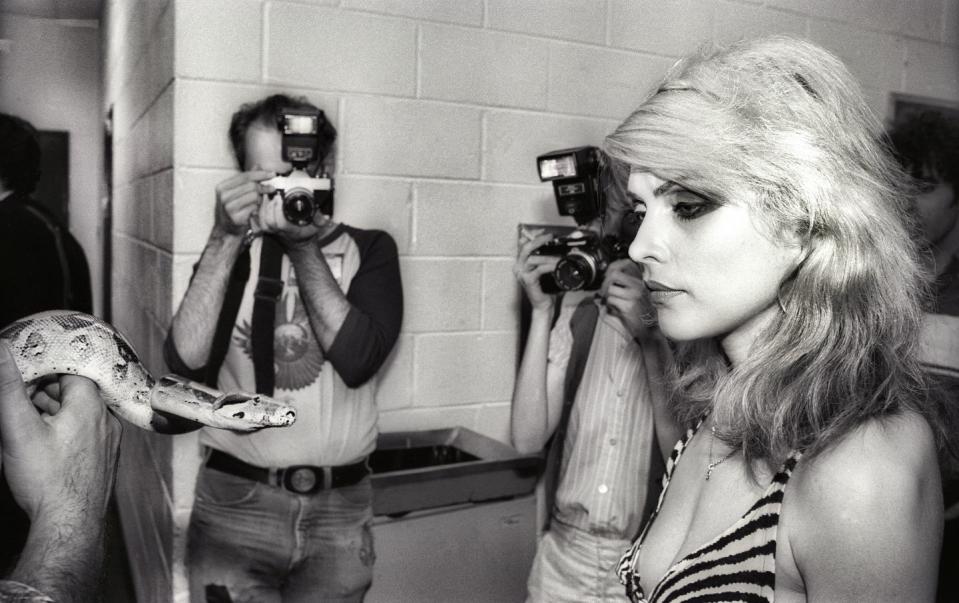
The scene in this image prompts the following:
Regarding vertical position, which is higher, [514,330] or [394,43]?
[394,43]

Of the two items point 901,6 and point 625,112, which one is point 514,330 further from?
point 901,6

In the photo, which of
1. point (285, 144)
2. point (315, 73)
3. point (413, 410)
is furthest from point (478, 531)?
point (315, 73)

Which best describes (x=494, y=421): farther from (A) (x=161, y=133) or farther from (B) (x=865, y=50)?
(B) (x=865, y=50)

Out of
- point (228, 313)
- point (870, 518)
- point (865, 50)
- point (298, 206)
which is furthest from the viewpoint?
point (865, 50)

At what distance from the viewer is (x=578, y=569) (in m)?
1.40

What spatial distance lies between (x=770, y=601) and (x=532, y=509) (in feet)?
3.30

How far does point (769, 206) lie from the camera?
0.80 metres

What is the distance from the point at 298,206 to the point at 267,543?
0.65m

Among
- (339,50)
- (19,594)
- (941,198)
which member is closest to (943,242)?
(941,198)

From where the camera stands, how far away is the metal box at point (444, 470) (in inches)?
61.2

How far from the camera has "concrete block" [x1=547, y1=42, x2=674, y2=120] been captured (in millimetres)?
1969

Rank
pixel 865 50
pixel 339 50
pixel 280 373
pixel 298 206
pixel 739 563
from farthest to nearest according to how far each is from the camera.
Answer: pixel 865 50 → pixel 339 50 → pixel 280 373 → pixel 298 206 → pixel 739 563

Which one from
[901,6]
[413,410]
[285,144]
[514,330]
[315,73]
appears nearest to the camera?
[285,144]

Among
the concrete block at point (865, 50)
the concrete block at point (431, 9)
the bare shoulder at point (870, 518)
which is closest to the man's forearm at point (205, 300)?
the concrete block at point (431, 9)
